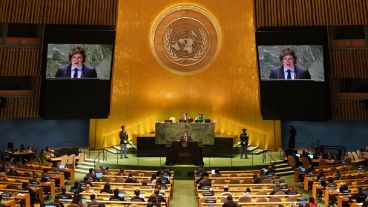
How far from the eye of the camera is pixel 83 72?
79.7ft

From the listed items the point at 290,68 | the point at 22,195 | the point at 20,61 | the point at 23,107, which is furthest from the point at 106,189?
the point at 290,68

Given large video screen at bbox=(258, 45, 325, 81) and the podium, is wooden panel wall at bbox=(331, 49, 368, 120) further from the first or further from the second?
the podium

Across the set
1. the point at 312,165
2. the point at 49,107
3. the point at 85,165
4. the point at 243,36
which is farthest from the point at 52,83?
the point at 312,165

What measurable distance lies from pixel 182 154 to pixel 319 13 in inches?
352

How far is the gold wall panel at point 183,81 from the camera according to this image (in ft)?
89.1

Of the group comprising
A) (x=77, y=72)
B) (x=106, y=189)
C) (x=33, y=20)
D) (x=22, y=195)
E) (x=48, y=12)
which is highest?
(x=48, y=12)

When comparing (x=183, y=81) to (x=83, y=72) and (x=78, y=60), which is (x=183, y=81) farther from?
(x=78, y=60)

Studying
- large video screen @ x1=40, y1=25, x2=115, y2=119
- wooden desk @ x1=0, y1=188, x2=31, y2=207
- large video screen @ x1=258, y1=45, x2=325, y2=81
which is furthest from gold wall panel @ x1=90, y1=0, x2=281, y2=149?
wooden desk @ x1=0, y1=188, x2=31, y2=207

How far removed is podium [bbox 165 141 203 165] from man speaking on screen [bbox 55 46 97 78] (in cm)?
521

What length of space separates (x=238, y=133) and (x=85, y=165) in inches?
319

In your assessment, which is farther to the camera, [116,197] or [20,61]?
[20,61]

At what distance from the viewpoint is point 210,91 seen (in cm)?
2761

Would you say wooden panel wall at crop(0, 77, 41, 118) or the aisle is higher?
wooden panel wall at crop(0, 77, 41, 118)

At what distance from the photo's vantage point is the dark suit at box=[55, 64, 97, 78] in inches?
950
